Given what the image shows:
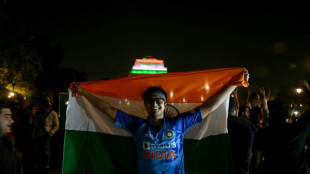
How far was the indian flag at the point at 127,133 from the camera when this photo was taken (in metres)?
4.06

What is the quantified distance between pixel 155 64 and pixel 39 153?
32956mm

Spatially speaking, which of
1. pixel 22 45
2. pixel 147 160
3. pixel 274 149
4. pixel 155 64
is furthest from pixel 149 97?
pixel 155 64

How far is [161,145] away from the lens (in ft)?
10.8

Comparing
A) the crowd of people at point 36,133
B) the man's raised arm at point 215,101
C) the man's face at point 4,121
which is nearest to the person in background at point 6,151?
the man's face at point 4,121

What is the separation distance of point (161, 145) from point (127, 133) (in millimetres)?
1095

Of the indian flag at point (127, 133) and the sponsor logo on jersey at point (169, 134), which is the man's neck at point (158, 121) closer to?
the sponsor logo on jersey at point (169, 134)

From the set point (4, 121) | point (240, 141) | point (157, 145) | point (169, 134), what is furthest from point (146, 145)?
point (240, 141)

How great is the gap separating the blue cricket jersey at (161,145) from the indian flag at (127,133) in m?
0.74

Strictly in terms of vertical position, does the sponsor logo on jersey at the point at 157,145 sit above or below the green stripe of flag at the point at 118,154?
above

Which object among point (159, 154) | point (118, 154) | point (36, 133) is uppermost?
point (159, 154)

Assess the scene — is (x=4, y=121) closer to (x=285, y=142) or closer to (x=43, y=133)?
(x=285, y=142)

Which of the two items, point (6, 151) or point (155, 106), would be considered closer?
point (6, 151)

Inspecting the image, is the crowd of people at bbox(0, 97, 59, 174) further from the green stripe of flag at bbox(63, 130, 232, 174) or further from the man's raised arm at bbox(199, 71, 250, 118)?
the man's raised arm at bbox(199, 71, 250, 118)

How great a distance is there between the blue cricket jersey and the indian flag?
742 mm
